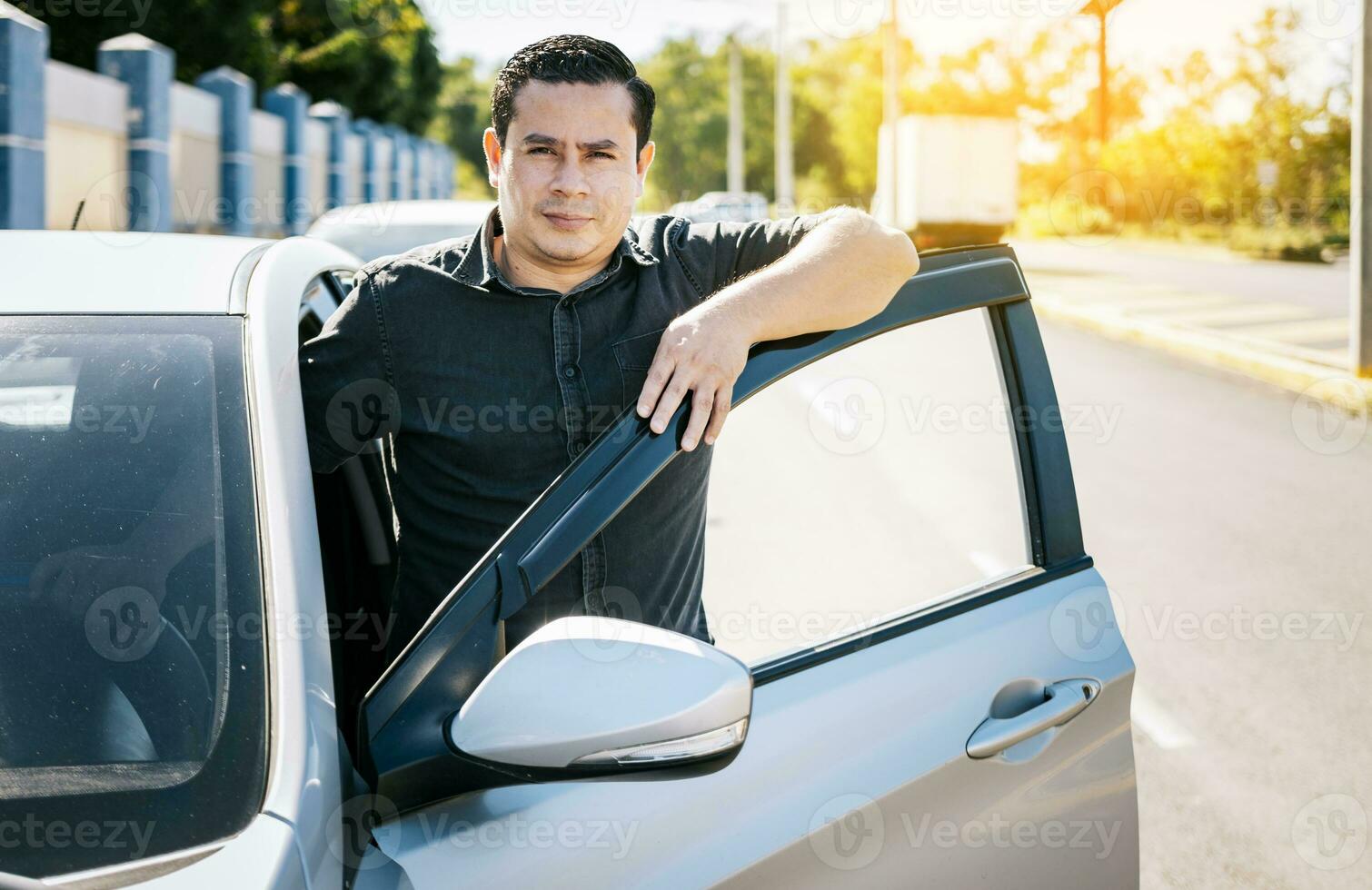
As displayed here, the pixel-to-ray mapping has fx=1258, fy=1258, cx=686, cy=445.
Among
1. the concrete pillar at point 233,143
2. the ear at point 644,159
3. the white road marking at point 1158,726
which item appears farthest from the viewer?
the concrete pillar at point 233,143

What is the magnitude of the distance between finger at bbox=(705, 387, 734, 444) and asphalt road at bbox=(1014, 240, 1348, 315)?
18756 mm

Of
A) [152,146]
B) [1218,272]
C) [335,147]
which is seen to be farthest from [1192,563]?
[1218,272]

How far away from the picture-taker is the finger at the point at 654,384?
1613 millimetres

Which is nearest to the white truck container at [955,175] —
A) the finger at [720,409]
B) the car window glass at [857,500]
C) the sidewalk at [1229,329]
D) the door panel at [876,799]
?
the sidewalk at [1229,329]

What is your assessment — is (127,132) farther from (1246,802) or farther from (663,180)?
(663,180)

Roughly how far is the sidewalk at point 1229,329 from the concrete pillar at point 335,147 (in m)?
14.2

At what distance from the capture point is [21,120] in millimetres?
11109

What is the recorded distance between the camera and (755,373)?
1734mm

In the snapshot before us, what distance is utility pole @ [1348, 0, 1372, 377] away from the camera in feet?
37.0

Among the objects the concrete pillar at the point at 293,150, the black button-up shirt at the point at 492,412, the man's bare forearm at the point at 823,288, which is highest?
the concrete pillar at the point at 293,150

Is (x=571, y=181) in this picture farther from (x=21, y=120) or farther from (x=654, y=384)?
(x=21, y=120)

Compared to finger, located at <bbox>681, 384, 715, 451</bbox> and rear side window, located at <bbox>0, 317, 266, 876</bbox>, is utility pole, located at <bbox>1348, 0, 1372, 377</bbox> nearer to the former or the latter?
finger, located at <bbox>681, 384, 715, 451</bbox>

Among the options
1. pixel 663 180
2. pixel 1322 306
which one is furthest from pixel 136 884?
pixel 663 180

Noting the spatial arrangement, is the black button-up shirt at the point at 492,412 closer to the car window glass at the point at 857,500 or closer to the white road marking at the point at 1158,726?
the car window glass at the point at 857,500
